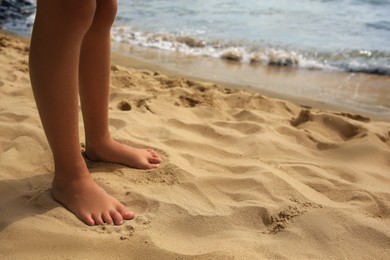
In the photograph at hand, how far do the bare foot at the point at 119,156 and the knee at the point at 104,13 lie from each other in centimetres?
53

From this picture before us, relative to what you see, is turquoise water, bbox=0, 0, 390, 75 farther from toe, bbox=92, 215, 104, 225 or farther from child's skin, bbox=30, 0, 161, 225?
toe, bbox=92, 215, 104, 225

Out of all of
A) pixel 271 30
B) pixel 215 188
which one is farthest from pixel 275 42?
pixel 215 188

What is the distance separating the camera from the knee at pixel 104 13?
67.9 inches

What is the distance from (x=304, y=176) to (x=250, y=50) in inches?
144

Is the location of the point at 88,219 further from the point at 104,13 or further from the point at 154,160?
the point at 104,13

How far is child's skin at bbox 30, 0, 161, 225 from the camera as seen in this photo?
4.61ft

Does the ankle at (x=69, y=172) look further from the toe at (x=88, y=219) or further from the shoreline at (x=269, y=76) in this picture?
the shoreline at (x=269, y=76)

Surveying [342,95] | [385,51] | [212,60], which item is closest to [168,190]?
[342,95]

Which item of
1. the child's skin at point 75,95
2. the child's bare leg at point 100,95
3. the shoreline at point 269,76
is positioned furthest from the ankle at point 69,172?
the shoreline at point 269,76

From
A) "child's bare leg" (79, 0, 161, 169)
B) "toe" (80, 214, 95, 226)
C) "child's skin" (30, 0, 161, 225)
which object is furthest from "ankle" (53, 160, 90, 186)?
"child's bare leg" (79, 0, 161, 169)

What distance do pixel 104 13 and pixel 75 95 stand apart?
424 millimetres

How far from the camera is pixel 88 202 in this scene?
1588mm

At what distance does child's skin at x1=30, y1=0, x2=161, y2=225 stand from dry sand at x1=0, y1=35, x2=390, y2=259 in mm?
68

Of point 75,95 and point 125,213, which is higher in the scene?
point 75,95
